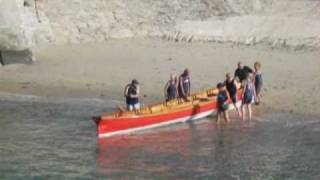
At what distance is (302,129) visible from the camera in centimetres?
2675

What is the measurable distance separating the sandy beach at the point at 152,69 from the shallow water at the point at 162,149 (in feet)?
8.41

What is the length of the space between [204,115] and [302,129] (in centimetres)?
343

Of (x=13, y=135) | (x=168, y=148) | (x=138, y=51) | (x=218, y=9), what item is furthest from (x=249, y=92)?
(x=218, y=9)

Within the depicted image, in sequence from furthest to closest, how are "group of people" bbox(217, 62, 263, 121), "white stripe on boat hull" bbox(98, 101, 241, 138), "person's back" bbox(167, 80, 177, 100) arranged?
"person's back" bbox(167, 80, 177, 100) → "group of people" bbox(217, 62, 263, 121) → "white stripe on boat hull" bbox(98, 101, 241, 138)

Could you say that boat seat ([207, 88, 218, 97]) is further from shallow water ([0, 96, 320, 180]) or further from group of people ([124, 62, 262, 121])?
shallow water ([0, 96, 320, 180])

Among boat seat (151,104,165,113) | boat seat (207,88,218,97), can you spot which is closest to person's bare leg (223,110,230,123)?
boat seat (207,88,218,97)

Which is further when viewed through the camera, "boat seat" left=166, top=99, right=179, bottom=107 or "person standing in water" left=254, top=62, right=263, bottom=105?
"person standing in water" left=254, top=62, right=263, bottom=105

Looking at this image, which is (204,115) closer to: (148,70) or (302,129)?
(302,129)

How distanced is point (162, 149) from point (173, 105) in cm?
386

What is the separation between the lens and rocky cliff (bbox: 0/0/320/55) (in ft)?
126

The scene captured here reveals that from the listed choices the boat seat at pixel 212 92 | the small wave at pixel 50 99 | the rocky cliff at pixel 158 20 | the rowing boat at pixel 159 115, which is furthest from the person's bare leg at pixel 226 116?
the rocky cliff at pixel 158 20

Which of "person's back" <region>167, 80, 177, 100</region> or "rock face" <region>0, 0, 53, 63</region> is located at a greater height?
"rock face" <region>0, 0, 53, 63</region>

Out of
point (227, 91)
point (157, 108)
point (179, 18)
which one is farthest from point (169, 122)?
point (179, 18)

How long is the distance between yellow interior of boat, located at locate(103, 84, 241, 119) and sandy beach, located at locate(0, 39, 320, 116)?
1821 mm
